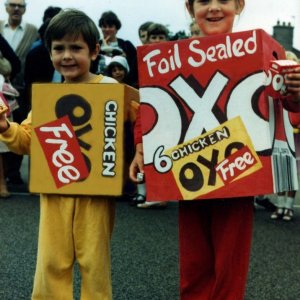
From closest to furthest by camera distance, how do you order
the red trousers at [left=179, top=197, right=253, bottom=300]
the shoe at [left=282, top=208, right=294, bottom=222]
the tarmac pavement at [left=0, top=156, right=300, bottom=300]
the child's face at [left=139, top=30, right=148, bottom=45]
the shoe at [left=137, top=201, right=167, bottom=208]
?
the red trousers at [left=179, top=197, right=253, bottom=300] → the tarmac pavement at [left=0, top=156, right=300, bottom=300] → the shoe at [left=282, top=208, right=294, bottom=222] → the shoe at [left=137, top=201, right=167, bottom=208] → the child's face at [left=139, top=30, right=148, bottom=45]

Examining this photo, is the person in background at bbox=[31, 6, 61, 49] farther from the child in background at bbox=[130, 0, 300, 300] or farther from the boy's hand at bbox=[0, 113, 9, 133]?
the child in background at bbox=[130, 0, 300, 300]

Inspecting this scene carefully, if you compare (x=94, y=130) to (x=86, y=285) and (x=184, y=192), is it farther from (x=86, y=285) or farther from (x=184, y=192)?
(x=86, y=285)

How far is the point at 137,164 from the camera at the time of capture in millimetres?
2178

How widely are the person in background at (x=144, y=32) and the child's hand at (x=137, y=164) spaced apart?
3.41 meters

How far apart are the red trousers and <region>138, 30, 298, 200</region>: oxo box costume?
18 centimetres

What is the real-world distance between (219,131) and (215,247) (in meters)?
0.45

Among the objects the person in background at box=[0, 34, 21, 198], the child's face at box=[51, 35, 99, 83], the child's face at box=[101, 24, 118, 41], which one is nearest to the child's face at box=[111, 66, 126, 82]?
the child's face at box=[101, 24, 118, 41]

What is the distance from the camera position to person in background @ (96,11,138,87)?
5.55m

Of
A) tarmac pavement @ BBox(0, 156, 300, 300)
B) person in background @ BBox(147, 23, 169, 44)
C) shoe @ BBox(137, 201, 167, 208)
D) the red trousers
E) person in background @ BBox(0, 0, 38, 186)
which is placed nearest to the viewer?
the red trousers

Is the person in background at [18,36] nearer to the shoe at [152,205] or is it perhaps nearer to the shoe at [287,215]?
the shoe at [152,205]

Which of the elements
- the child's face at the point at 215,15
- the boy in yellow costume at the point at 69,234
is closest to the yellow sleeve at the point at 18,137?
the boy in yellow costume at the point at 69,234

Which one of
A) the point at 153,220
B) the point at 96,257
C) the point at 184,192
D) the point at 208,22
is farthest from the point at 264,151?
the point at 153,220

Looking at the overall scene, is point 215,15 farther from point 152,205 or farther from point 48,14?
point 48,14

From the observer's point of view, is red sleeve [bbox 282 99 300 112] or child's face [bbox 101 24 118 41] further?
child's face [bbox 101 24 118 41]
